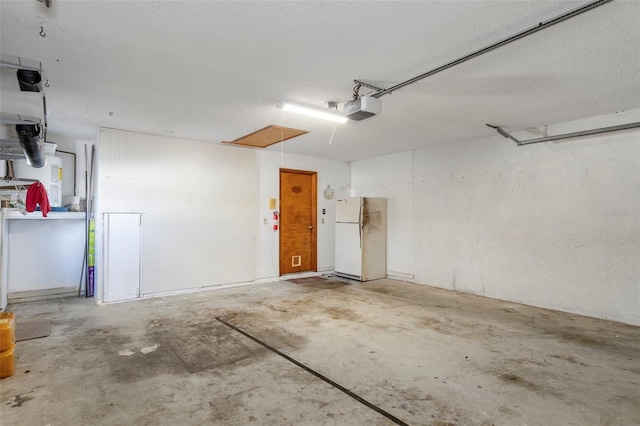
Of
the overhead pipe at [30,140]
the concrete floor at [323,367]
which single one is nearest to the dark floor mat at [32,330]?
the concrete floor at [323,367]

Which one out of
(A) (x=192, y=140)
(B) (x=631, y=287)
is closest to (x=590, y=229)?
(B) (x=631, y=287)

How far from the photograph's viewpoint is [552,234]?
4.64m

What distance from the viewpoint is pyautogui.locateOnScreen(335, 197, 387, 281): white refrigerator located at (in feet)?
21.5

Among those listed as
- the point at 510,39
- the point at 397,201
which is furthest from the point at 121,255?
the point at 510,39

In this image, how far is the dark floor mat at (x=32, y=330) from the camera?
11.2 feet

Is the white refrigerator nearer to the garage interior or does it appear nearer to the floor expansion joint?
the garage interior

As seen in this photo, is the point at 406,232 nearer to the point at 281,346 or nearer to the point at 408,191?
the point at 408,191

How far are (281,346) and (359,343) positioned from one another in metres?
0.80

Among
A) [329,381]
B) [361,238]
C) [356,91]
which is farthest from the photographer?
[361,238]

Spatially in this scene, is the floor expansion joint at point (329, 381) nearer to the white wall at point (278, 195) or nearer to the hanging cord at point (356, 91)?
the hanging cord at point (356, 91)

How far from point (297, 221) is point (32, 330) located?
15.0ft

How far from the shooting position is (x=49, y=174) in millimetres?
5004

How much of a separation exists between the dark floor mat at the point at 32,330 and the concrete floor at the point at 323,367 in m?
0.11

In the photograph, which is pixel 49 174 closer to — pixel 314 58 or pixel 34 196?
pixel 34 196
